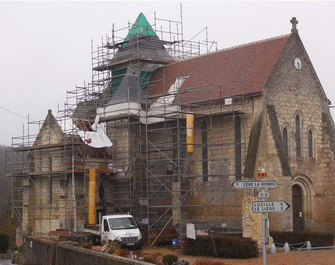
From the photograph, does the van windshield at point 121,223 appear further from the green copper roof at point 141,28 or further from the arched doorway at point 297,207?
the green copper roof at point 141,28

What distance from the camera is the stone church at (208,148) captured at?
35406 mm

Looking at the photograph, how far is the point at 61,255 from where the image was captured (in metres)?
29.9

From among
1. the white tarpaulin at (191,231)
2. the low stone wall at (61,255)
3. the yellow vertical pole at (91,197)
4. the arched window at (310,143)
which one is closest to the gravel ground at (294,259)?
the white tarpaulin at (191,231)

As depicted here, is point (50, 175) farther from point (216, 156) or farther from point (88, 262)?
point (88, 262)

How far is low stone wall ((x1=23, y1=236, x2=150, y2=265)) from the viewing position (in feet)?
83.6

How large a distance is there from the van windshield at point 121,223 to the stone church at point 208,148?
2.12 metres

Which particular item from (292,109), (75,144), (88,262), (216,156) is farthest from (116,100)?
(88,262)

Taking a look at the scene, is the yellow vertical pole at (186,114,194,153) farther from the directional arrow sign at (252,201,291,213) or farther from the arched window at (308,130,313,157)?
the directional arrow sign at (252,201,291,213)

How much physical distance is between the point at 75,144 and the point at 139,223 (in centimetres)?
615

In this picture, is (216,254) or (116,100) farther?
(116,100)

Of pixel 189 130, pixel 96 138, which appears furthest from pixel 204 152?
pixel 96 138

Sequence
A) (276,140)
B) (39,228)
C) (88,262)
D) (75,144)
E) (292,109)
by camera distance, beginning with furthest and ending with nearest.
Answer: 1. (39,228)
2. (75,144)
3. (292,109)
4. (276,140)
5. (88,262)

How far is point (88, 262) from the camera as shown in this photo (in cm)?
2716

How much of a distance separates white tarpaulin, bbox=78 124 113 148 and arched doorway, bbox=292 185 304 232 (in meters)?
11.3
